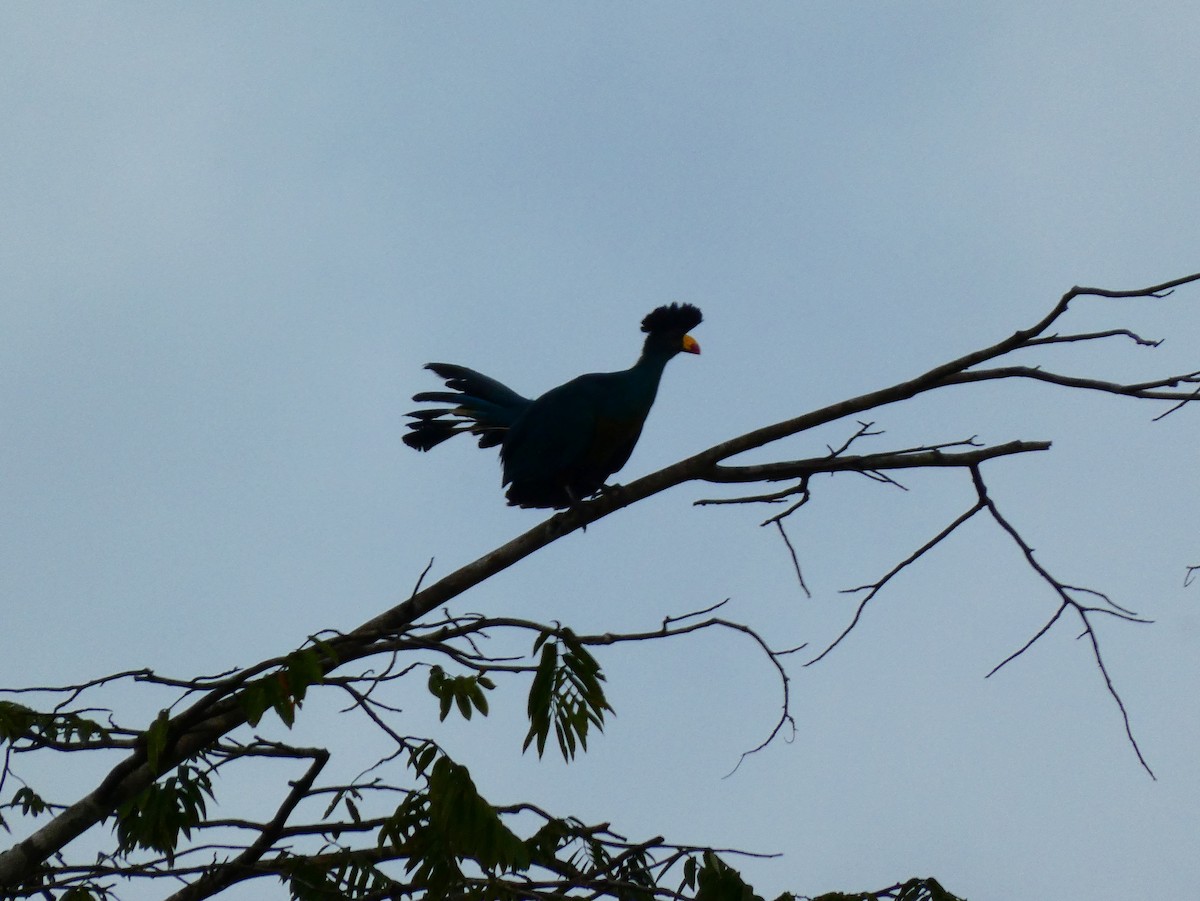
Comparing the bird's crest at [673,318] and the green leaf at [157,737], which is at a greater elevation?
the bird's crest at [673,318]

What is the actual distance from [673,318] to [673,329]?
0.05 m

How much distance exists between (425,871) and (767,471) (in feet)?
4.64

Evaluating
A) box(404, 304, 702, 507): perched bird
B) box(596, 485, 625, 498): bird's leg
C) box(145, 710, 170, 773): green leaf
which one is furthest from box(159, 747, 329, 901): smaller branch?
box(404, 304, 702, 507): perched bird

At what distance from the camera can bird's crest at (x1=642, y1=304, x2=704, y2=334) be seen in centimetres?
611

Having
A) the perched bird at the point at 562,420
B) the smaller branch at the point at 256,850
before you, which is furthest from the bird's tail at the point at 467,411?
the smaller branch at the point at 256,850

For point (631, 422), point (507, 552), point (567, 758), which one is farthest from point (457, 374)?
point (567, 758)

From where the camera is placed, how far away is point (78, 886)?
3.50 metres

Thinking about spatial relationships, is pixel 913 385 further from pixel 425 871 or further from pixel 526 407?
pixel 526 407

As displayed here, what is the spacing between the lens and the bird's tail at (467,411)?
592 centimetres

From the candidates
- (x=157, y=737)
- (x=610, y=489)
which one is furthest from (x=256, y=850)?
(x=610, y=489)

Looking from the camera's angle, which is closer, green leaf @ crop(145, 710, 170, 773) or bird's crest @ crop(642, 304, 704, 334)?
green leaf @ crop(145, 710, 170, 773)

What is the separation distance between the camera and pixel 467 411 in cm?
601

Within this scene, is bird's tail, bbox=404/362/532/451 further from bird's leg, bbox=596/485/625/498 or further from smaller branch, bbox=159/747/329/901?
smaller branch, bbox=159/747/329/901

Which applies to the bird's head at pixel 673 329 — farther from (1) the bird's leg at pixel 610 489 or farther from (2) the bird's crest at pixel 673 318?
(1) the bird's leg at pixel 610 489
